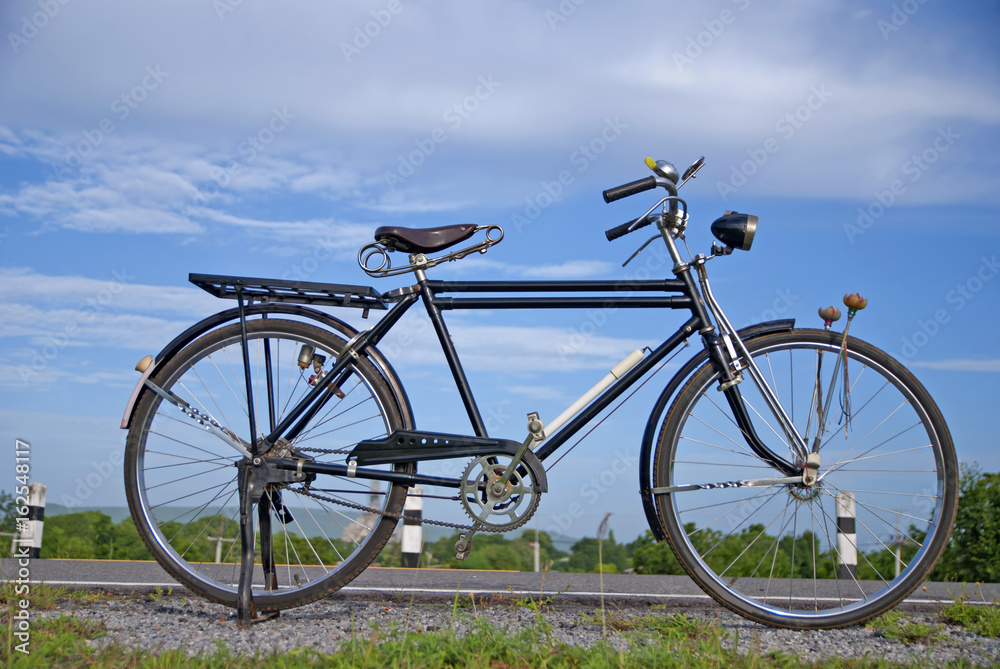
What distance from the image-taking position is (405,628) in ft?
9.67

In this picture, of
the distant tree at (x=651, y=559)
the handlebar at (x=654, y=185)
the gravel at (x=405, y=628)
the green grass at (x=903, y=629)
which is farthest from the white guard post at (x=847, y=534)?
the handlebar at (x=654, y=185)

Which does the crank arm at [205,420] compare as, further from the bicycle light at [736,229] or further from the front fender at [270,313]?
the bicycle light at [736,229]

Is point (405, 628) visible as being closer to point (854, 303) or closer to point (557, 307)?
point (557, 307)

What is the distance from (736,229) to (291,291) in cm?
205

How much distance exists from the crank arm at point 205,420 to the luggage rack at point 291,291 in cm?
54

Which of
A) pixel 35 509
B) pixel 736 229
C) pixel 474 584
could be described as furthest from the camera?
pixel 35 509

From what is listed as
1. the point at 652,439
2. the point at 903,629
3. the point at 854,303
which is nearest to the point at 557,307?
the point at 652,439

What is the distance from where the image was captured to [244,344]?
3449mm

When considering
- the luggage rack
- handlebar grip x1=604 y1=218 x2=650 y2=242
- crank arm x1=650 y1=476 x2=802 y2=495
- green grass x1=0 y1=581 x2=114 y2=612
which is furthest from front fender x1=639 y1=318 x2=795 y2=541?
green grass x1=0 y1=581 x2=114 y2=612

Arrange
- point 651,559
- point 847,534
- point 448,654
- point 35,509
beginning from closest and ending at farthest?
point 448,654, point 847,534, point 35,509, point 651,559

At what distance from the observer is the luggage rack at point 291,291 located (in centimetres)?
338

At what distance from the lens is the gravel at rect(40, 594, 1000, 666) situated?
2883mm

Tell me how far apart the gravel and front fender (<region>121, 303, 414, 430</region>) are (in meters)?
0.87

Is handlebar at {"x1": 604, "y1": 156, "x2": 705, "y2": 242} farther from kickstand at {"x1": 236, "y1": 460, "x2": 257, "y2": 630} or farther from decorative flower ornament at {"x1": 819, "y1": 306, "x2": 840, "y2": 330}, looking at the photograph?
kickstand at {"x1": 236, "y1": 460, "x2": 257, "y2": 630}
